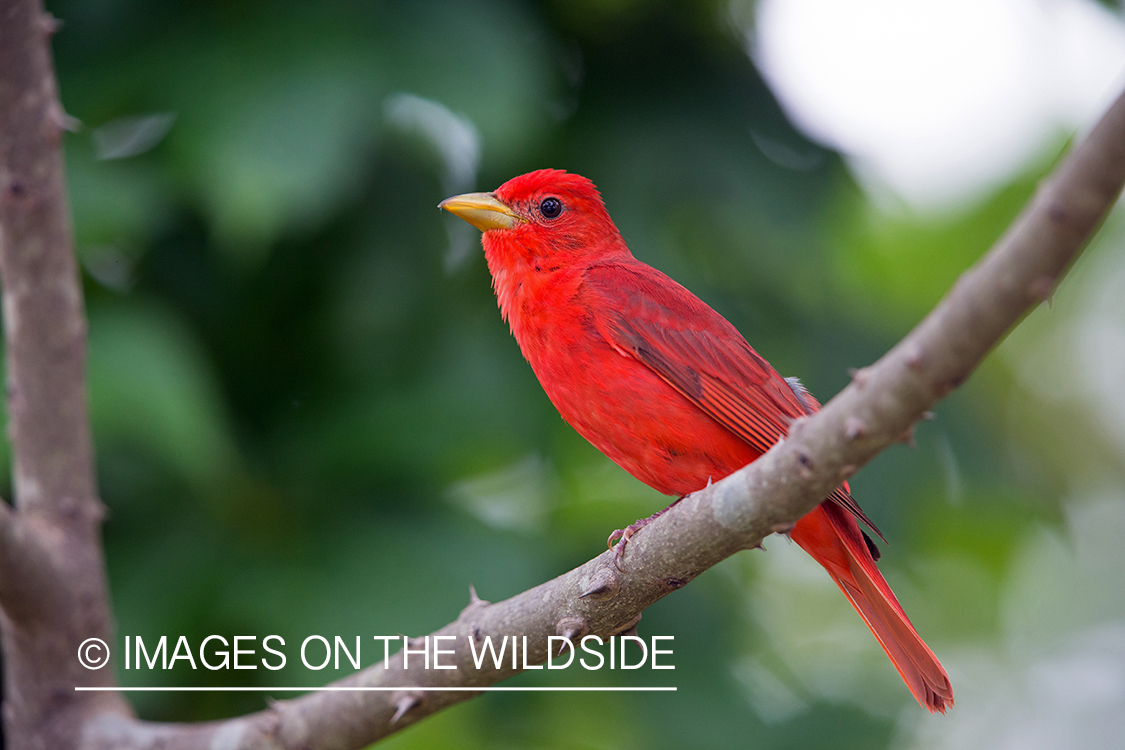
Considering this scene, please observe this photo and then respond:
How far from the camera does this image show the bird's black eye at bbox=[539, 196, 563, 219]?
10.8 ft

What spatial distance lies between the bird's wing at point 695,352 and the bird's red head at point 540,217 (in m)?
0.18

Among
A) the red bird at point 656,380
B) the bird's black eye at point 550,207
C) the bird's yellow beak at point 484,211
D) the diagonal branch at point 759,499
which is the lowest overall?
the diagonal branch at point 759,499

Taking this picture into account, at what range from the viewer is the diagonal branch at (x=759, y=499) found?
135 centimetres

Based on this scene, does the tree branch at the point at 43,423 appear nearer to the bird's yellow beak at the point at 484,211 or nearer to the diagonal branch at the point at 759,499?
the diagonal branch at the point at 759,499

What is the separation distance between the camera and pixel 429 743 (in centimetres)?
472

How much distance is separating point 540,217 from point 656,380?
28.9 inches

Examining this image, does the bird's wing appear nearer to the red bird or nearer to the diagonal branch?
the red bird

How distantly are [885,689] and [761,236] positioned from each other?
10.2ft

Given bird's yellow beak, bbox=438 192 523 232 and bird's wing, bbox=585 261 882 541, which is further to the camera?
bird's yellow beak, bbox=438 192 523 232

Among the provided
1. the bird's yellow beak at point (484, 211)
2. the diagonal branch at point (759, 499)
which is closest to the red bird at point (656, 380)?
the bird's yellow beak at point (484, 211)

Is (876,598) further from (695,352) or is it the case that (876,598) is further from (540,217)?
(540,217)

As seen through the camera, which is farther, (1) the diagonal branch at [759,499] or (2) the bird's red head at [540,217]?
(2) the bird's red head at [540,217]

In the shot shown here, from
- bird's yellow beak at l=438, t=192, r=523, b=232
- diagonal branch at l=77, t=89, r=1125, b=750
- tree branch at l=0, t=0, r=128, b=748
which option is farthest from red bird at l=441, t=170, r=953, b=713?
tree branch at l=0, t=0, r=128, b=748

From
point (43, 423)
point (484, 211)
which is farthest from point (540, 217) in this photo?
point (43, 423)
